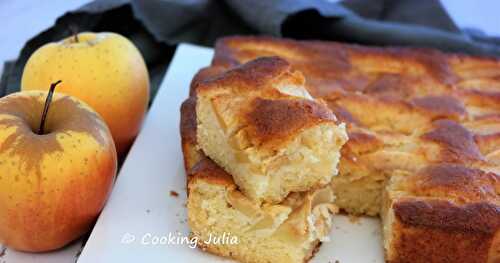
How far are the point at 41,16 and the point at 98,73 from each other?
4.89ft

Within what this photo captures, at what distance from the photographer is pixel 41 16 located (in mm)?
3791

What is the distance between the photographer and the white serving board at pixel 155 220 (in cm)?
211

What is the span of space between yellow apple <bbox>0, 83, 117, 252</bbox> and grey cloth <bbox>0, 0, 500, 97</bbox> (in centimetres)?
110

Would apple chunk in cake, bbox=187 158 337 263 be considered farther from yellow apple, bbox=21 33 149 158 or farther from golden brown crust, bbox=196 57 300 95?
yellow apple, bbox=21 33 149 158

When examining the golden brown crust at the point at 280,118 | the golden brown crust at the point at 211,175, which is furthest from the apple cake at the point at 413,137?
the golden brown crust at the point at 280,118

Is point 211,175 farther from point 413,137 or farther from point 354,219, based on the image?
point 413,137

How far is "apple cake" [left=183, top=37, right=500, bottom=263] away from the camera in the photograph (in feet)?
6.80

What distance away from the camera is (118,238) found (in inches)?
84.6

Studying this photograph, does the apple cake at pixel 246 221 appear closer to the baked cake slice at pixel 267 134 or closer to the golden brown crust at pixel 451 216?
the baked cake slice at pixel 267 134

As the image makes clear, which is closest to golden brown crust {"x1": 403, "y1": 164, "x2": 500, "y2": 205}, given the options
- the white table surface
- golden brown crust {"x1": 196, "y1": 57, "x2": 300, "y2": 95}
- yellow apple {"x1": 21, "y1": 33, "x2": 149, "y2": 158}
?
golden brown crust {"x1": 196, "y1": 57, "x2": 300, "y2": 95}

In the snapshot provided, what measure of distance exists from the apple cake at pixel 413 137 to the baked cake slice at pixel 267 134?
0.21 m

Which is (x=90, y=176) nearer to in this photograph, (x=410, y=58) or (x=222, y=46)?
(x=222, y=46)

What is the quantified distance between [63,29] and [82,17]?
0.38 ft

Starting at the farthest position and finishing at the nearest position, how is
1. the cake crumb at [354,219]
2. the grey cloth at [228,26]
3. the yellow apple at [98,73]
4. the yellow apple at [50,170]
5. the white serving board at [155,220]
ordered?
1. the grey cloth at [228,26]
2. the yellow apple at [98,73]
3. the cake crumb at [354,219]
4. the white serving board at [155,220]
5. the yellow apple at [50,170]
